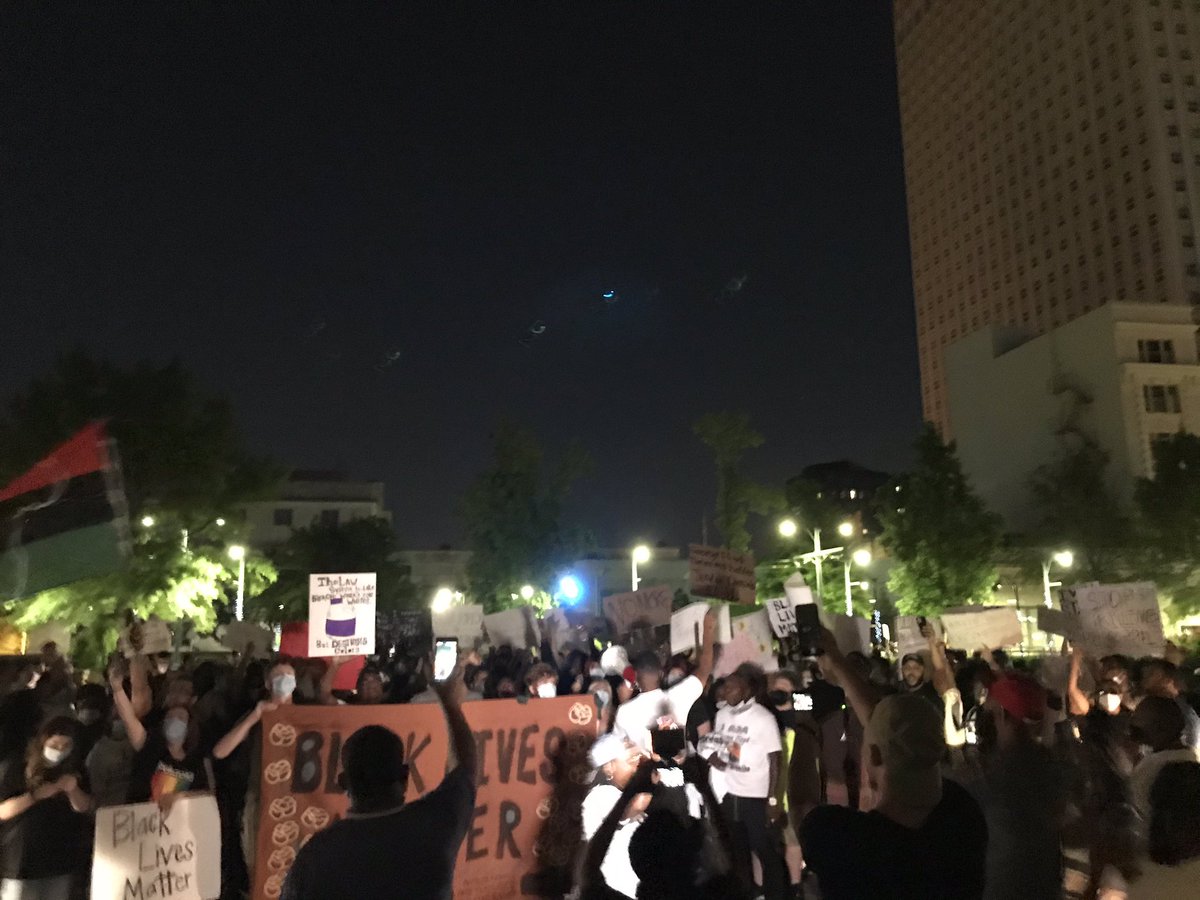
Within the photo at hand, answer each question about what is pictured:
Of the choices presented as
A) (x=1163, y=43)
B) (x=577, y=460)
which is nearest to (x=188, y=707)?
(x=577, y=460)

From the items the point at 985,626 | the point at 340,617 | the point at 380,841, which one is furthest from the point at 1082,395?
the point at 380,841

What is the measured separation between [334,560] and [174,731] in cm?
5973

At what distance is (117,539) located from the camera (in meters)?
6.14

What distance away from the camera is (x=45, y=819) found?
5.91m

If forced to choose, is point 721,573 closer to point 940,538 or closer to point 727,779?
point 727,779

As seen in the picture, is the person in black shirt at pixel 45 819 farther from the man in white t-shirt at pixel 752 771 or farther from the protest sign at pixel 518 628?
the protest sign at pixel 518 628

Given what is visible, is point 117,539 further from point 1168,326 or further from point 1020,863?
point 1168,326

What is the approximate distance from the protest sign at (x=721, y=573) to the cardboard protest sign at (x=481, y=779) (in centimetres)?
561

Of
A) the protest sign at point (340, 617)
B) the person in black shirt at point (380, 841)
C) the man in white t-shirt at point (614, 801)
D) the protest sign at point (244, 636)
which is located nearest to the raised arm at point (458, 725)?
the person in black shirt at point (380, 841)

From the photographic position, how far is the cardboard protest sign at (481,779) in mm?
6520

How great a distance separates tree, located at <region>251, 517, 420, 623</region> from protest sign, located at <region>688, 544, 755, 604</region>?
51.5 m

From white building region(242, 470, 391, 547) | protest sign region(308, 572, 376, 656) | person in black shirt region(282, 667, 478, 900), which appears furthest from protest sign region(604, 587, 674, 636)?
white building region(242, 470, 391, 547)

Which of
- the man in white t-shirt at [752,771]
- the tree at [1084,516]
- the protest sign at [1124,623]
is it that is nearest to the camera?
the man in white t-shirt at [752,771]

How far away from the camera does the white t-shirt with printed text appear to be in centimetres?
774
